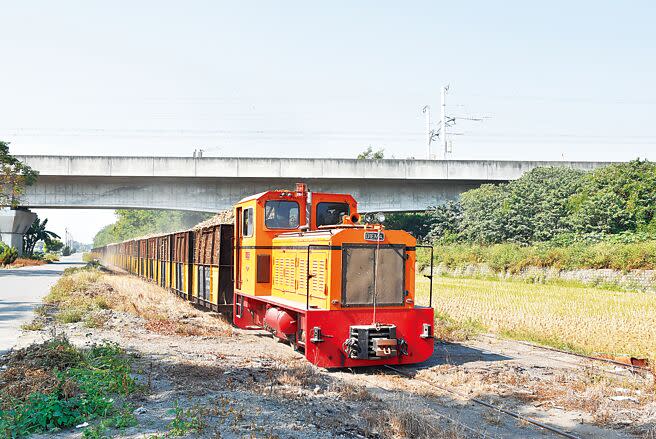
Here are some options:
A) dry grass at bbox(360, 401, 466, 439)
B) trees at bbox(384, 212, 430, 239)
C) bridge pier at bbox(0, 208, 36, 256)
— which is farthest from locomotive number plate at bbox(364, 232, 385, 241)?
bridge pier at bbox(0, 208, 36, 256)

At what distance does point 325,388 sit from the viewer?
304 inches

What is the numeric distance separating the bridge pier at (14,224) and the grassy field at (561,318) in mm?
35470

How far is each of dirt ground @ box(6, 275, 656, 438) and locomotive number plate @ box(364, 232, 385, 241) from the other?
2.04 m

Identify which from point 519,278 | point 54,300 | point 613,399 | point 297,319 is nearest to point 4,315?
point 54,300

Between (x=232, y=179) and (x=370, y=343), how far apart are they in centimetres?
2633

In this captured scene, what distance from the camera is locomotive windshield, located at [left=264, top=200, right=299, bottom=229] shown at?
1123 centimetres

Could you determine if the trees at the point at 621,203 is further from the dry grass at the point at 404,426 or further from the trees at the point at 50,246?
the trees at the point at 50,246

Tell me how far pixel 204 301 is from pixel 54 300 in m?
5.29

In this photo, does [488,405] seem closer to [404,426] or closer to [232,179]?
[404,426]

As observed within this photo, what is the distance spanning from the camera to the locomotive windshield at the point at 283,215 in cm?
1123

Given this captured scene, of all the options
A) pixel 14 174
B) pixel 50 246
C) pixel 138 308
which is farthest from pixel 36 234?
pixel 138 308

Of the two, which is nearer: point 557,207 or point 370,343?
point 370,343

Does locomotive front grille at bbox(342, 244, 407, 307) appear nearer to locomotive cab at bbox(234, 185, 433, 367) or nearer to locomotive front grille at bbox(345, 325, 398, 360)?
locomotive cab at bbox(234, 185, 433, 367)

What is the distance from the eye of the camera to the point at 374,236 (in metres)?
9.41
